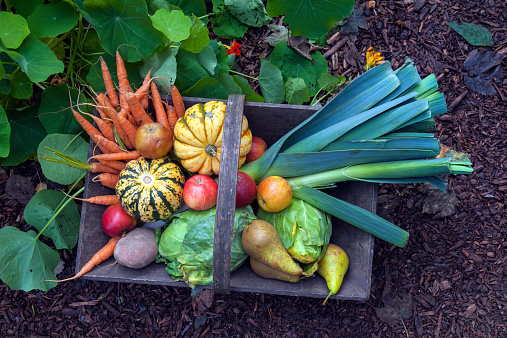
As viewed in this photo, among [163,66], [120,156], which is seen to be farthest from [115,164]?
[163,66]

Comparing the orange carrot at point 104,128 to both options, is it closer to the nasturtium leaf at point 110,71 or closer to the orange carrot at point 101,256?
the nasturtium leaf at point 110,71

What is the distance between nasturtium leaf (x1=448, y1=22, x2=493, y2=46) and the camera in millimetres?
2844

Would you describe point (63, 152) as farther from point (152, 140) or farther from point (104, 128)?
point (152, 140)

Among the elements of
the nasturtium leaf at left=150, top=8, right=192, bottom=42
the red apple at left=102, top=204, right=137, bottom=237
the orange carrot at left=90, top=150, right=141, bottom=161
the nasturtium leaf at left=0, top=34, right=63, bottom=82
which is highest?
the nasturtium leaf at left=150, top=8, right=192, bottom=42

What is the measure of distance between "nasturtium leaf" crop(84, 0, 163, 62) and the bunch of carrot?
0.09m

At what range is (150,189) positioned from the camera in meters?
2.11

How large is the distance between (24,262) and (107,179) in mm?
737

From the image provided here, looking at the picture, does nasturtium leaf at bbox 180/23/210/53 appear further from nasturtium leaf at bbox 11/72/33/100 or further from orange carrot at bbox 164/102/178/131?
nasturtium leaf at bbox 11/72/33/100

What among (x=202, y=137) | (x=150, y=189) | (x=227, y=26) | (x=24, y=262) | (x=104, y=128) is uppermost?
(x=227, y=26)

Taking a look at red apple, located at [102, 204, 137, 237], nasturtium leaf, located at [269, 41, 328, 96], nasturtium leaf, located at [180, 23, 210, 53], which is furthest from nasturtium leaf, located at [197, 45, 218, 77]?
red apple, located at [102, 204, 137, 237]

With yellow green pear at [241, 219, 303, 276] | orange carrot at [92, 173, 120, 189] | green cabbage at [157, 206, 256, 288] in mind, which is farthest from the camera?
orange carrot at [92, 173, 120, 189]

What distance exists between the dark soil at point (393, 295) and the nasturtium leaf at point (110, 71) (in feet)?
2.98

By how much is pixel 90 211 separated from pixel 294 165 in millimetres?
1338

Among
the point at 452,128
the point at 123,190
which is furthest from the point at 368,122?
the point at 123,190
